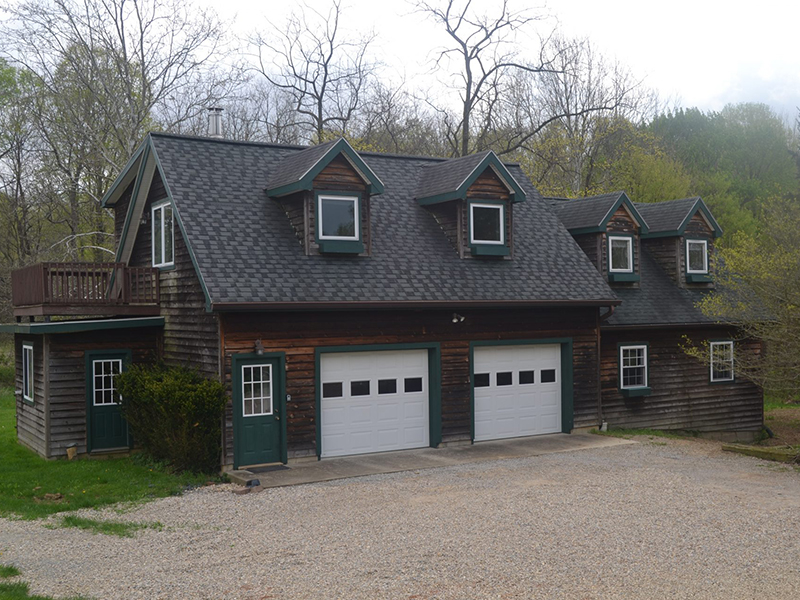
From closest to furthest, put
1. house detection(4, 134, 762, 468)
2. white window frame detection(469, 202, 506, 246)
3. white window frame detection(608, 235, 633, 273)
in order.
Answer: house detection(4, 134, 762, 468) → white window frame detection(469, 202, 506, 246) → white window frame detection(608, 235, 633, 273)

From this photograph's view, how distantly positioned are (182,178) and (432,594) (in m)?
10.5

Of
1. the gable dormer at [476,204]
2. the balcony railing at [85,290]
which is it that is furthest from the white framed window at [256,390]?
the gable dormer at [476,204]

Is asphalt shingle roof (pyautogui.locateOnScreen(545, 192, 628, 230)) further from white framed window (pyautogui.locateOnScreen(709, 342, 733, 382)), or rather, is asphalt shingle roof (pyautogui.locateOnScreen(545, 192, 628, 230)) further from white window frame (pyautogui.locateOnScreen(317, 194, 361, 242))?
white window frame (pyautogui.locateOnScreen(317, 194, 361, 242))

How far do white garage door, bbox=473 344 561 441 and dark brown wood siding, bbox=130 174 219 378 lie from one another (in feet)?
18.9

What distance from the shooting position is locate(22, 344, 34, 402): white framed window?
17750 millimetres

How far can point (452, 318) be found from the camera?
1697 cm

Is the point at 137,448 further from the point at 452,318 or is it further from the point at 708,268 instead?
the point at 708,268

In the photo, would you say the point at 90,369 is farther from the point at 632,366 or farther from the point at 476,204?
the point at 632,366

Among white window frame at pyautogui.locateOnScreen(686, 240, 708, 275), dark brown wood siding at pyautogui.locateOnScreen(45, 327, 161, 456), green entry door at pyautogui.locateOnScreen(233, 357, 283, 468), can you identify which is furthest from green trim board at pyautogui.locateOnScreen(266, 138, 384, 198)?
white window frame at pyautogui.locateOnScreen(686, 240, 708, 275)

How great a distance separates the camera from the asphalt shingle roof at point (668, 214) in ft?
73.6

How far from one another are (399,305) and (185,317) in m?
4.13

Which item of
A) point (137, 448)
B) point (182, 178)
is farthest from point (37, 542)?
point (182, 178)

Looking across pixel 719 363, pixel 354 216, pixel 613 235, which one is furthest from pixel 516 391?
pixel 719 363

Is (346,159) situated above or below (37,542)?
above
